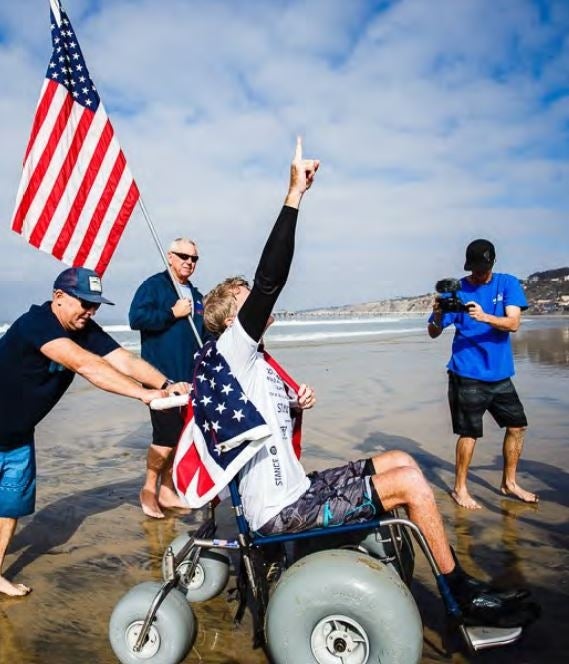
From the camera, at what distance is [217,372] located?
8.13 ft

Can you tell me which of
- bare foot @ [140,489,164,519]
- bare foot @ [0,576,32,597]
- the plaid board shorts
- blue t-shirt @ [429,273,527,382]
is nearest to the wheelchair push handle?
the plaid board shorts

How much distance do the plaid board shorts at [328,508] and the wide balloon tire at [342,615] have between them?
0.20 metres

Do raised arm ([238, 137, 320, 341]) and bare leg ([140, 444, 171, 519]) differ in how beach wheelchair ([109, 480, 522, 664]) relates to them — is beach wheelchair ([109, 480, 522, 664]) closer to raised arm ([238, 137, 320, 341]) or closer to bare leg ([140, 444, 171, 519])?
raised arm ([238, 137, 320, 341])

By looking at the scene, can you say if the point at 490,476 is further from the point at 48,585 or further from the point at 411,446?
the point at 48,585

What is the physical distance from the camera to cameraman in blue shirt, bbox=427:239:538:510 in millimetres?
4621

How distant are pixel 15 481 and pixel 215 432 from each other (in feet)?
5.61

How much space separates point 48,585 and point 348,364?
12605 mm

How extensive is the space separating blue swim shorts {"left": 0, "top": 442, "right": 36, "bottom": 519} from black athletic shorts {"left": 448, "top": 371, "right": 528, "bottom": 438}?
3.44 meters

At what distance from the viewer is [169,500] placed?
16.3ft

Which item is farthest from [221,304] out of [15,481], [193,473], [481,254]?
[481,254]

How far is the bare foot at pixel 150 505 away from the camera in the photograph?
464 cm

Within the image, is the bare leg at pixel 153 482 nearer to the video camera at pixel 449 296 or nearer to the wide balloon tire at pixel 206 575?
the wide balloon tire at pixel 206 575

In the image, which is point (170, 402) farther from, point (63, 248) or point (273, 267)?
point (63, 248)

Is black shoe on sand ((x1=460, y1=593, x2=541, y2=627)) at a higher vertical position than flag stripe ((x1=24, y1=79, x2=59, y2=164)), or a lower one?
lower
